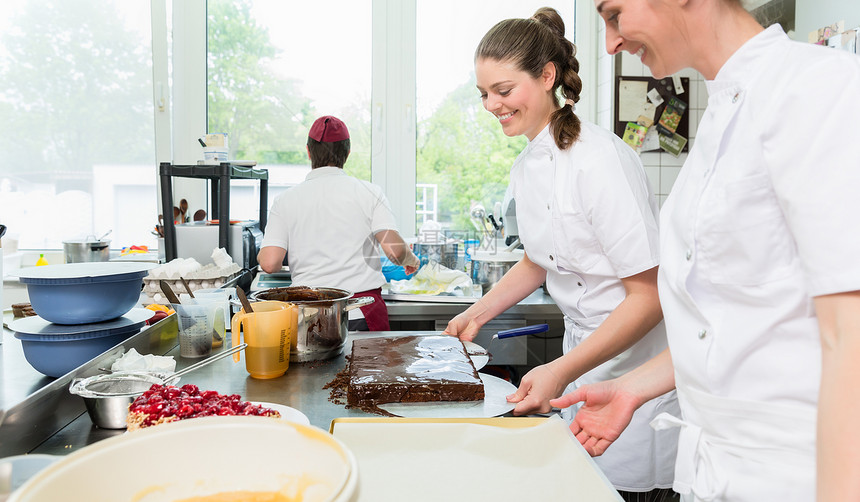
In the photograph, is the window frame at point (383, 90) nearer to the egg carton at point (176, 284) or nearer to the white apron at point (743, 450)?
the egg carton at point (176, 284)

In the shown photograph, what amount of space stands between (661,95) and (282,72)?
2038 mm

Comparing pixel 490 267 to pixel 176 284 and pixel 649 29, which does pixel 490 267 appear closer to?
pixel 176 284

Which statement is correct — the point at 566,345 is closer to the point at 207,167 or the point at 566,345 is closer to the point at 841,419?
the point at 841,419

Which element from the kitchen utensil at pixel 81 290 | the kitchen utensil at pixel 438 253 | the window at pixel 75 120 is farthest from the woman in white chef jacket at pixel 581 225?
the window at pixel 75 120

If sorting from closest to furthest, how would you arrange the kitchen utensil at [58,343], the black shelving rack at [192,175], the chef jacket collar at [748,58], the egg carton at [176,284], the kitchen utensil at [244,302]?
the chef jacket collar at [748,58] → the kitchen utensil at [58,343] → the kitchen utensil at [244,302] → the egg carton at [176,284] → the black shelving rack at [192,175]

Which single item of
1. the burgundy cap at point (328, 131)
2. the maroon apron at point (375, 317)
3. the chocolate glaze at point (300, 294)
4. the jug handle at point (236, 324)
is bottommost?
the maroon apron at point (375, 317)

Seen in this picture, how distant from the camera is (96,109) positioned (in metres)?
3.36

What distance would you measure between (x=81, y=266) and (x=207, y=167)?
1.45 m

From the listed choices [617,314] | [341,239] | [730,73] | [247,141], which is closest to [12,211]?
[247,141]

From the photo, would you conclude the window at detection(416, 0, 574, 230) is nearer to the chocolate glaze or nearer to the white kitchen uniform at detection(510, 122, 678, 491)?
the white kitchen uniform at detection(510, 122, 678, 491)

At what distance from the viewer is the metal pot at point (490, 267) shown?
278cm

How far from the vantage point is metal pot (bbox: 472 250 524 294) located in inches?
109

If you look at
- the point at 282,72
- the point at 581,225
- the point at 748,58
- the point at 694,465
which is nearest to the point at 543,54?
the point at 581,225

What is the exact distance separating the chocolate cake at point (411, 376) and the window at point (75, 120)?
2.65 meters
